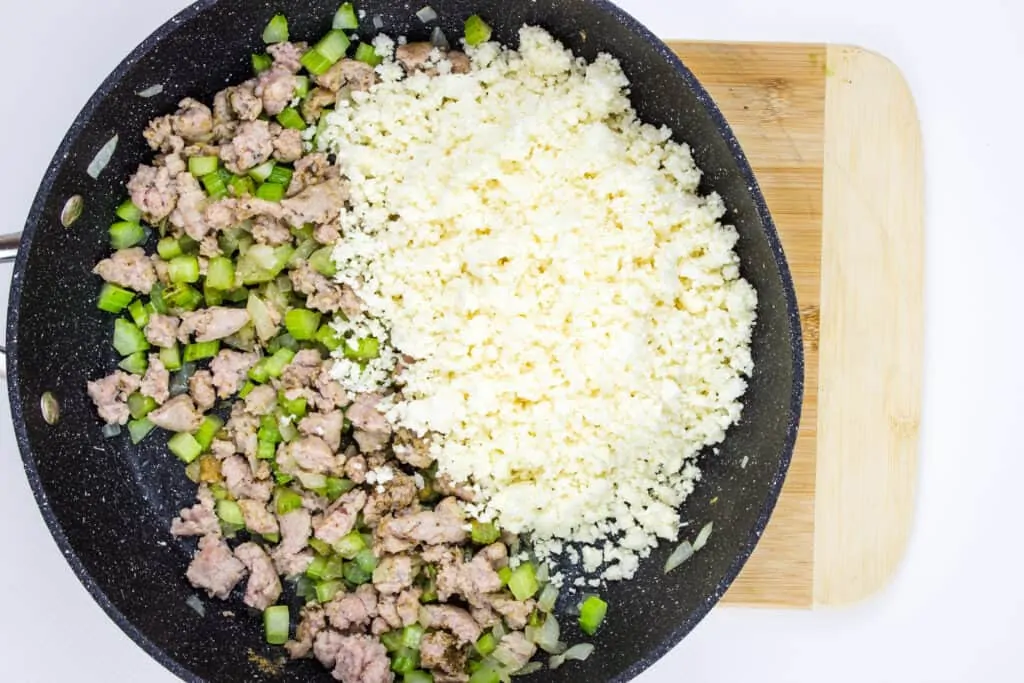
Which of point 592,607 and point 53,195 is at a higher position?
point 53,195

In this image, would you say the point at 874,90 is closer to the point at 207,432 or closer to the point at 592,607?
the point at 592,607

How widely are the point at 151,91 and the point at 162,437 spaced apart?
2.15ft

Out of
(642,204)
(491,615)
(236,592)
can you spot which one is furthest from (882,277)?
(236,592)

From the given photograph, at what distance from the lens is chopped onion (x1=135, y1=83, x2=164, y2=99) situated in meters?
1.71

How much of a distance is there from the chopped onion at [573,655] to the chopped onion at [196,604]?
2.18 ft

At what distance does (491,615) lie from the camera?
5.71ft

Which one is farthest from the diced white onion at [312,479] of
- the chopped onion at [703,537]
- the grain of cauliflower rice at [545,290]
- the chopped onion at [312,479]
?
the chopped onion at [703,537]

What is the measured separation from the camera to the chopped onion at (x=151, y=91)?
5.62ft

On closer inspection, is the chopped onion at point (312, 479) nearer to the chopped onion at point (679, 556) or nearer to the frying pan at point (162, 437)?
the frying pan at point (162, 437)

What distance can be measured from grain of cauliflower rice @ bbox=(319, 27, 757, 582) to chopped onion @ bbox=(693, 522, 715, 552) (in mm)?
62

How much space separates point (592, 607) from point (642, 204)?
74 cm

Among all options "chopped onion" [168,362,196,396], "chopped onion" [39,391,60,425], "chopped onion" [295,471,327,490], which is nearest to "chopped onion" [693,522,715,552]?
"chopped onion" [295,471,327,490]

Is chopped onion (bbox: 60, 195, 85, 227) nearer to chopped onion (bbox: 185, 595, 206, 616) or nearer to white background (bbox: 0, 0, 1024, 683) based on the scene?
white background (bbox: 0, 0, 1024, 683)

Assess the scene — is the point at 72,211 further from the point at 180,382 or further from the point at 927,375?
the point at 927,375
